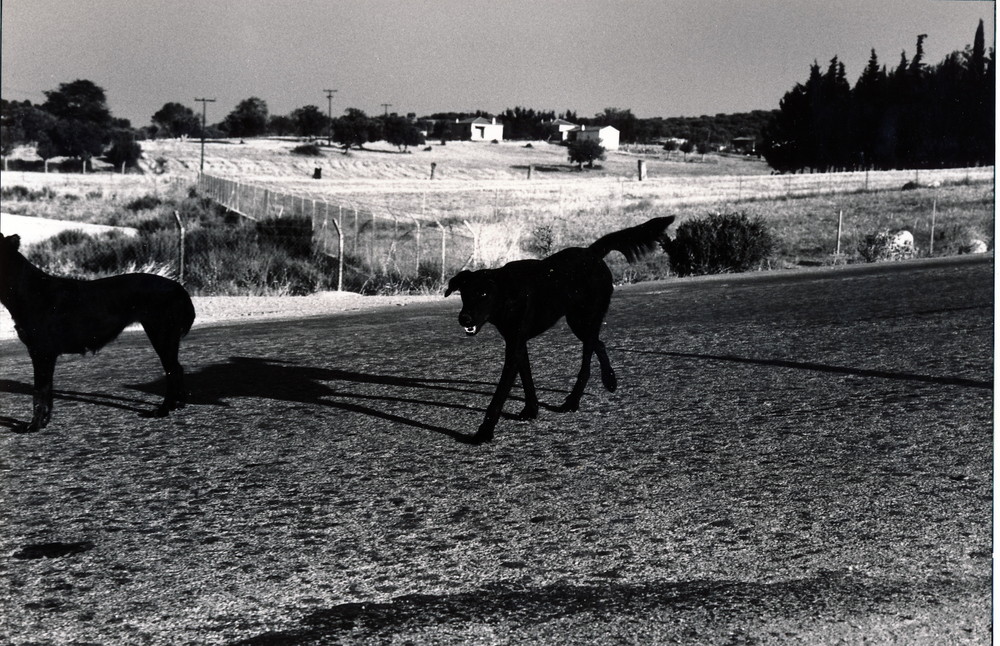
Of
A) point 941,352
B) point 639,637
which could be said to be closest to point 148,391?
point 639,637

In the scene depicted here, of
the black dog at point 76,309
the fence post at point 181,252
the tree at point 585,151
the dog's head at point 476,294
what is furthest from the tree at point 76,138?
the dog's head at point 476,294

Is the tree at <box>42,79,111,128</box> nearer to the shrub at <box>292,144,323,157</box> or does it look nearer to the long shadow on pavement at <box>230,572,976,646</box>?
the shrub at <box>292,144,323,157</box>

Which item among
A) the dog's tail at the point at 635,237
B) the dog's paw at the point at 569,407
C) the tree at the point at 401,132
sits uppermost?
the tree at the point at 401,132

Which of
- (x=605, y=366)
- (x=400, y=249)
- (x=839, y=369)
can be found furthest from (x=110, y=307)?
(x=400, y=249)

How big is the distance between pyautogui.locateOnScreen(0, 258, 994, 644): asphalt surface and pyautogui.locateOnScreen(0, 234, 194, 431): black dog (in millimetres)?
544

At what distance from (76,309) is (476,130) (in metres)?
44.1

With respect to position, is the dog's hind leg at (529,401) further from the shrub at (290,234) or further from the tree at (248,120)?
the tree at (248,120)

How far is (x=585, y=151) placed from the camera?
1460 inches

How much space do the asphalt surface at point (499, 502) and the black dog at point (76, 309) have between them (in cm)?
54

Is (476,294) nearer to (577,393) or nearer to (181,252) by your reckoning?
(577,393)

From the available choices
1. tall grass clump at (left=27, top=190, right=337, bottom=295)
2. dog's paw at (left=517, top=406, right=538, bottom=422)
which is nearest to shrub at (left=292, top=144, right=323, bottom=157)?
tall grass clump at (left=27, top=190, right=337, bottom=295)

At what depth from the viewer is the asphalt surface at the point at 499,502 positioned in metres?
3.52

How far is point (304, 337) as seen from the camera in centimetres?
949

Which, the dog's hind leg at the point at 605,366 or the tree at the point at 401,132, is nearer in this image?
the dog's hind leg at the point at 605,366
